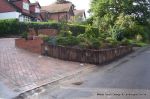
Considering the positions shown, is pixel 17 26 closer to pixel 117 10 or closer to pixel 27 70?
pixel 117 10

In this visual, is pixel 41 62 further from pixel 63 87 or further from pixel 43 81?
pixel 63 87

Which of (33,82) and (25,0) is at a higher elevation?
(25,0)

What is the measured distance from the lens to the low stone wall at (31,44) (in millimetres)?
20891

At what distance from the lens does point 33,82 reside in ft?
42.0

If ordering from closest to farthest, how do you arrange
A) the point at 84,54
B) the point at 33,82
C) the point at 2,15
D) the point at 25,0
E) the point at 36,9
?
the point at 33,82 < the point at 84,54 < the point at 2,15 < the point at 25,0 < the point at 36,9

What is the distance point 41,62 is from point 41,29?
60.9 feet

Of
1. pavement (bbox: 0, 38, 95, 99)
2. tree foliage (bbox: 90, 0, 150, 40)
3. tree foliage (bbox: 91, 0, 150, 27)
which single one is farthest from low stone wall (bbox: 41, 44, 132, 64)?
tree foliage (bbox: 91, 0, 150, 27)

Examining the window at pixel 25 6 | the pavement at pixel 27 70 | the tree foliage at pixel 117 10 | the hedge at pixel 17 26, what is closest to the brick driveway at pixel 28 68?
the pavement at pixel 27 70

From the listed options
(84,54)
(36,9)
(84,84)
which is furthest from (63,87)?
(36,9)

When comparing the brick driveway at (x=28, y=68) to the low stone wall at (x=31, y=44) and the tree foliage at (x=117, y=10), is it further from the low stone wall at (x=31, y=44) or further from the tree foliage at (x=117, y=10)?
the tree foliage at (x=117, y=10)

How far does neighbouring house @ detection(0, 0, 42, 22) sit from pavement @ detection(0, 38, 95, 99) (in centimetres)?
2820

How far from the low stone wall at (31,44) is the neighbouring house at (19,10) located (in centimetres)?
2545

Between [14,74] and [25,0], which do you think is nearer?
[14,74]

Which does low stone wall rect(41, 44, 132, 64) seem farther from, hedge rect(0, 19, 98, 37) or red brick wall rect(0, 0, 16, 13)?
red brick wall rect(0, 0, 16, 13)
